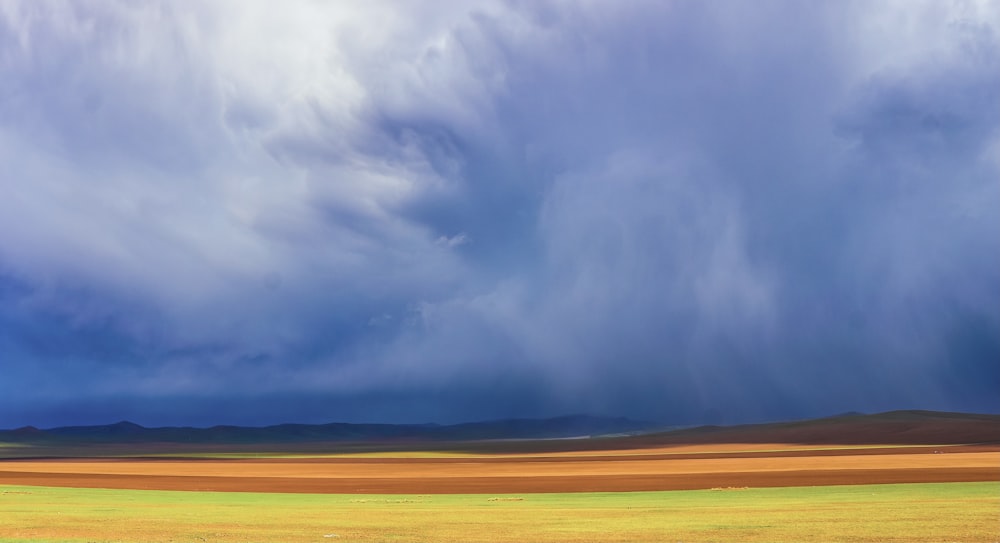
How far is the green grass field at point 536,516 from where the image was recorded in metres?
30.8

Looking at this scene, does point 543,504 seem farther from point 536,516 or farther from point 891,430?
point 891,430

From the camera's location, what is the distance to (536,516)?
128 ft

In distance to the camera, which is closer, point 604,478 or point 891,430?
point 604,478

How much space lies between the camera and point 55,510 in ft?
148

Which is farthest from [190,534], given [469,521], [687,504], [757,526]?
[687,504]

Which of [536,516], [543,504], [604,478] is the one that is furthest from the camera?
[604,478]

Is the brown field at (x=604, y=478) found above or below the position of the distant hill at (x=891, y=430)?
below

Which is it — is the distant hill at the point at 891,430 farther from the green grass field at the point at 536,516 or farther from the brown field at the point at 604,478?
the green grass field at the point at 536,516

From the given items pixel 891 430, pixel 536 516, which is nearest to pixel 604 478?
pixel 536 516

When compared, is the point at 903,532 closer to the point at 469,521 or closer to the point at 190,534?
the point at 469,521

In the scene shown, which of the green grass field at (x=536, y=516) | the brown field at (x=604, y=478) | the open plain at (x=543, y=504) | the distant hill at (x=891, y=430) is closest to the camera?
the green grass field at (x=536, y=516)

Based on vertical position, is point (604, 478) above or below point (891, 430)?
below

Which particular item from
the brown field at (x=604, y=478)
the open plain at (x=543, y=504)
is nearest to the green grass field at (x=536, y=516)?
the open plain at (x=543, y=504)

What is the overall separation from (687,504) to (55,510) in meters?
31.5
